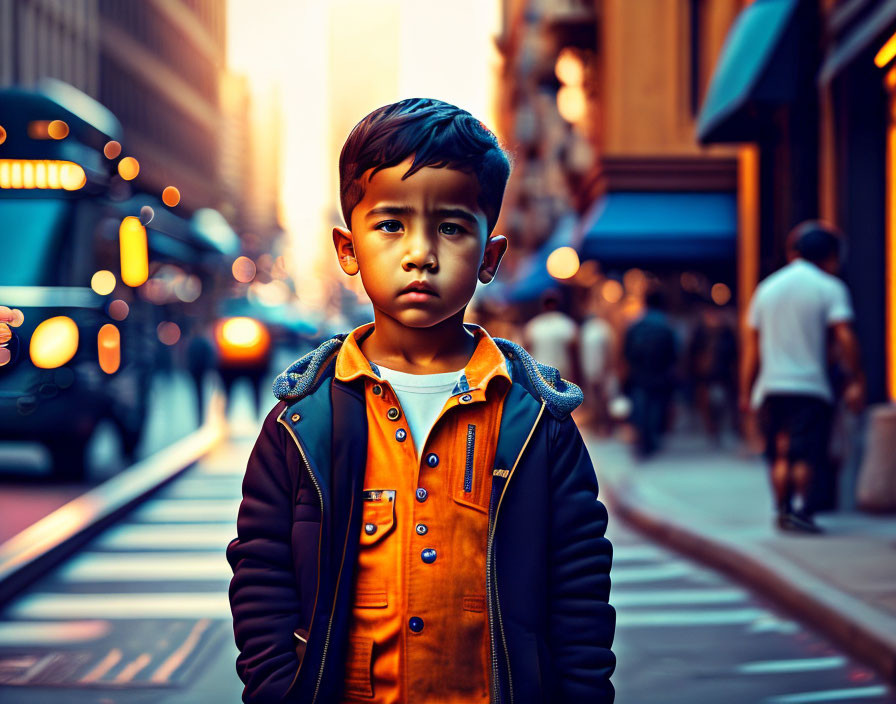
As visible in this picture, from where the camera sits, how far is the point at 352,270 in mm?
2438

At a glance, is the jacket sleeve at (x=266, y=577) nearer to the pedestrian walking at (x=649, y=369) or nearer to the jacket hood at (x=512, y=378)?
the jacket hood at (x=512, y=378)

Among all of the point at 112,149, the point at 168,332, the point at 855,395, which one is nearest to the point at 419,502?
the point at 855,395

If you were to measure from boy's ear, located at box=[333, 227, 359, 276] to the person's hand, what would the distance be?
6013 mm

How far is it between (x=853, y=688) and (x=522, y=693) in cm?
339

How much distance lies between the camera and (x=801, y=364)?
8.11 metres

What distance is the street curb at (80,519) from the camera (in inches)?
300

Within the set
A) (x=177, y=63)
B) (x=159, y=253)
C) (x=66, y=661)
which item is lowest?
(x=66, y=661)

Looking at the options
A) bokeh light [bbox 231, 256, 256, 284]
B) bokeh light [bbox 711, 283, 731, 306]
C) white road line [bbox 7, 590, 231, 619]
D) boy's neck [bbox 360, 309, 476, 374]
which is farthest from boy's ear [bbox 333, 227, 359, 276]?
bokeh light [bbox 231, 256, 256, 284]

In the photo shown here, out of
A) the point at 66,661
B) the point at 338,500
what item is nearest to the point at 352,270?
the point at 338,500

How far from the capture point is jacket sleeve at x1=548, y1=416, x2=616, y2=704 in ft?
7.57

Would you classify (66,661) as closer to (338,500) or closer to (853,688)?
(853,688)

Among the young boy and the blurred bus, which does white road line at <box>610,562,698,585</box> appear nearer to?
the young boy

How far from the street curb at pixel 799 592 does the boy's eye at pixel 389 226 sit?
12.6 feet

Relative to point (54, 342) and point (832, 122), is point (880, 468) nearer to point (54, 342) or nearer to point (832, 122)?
point (832, 122)
